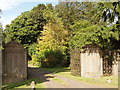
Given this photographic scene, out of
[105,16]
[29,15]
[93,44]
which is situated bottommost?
[93,44]

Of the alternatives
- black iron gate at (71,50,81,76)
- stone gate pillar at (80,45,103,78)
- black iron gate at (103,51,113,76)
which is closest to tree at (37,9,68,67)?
black iron gate at (71,50,81,76)

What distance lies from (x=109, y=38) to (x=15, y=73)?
7.02m

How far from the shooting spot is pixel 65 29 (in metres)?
26.1

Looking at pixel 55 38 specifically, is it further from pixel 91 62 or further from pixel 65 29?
pixel 91 62

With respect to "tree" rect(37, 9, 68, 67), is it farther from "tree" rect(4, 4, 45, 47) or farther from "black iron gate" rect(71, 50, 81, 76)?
"black iron gate" rect(71, 50, 81, 76)

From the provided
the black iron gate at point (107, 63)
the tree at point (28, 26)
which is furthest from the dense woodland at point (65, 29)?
the black iron gate at point (107, 63)

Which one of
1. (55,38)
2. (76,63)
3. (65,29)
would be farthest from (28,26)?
(76,63)

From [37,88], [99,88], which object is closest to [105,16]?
[99,88]

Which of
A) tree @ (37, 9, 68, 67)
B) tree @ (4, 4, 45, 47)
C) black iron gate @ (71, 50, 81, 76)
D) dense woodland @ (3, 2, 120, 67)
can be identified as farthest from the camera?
tree @ (4, 4, 45, 47)

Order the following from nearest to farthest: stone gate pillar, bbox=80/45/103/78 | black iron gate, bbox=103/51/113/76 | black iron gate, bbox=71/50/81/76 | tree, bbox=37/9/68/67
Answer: stone gate pillar, bbox=80/45/103/78 < black iron gate, bbox=103/51/113/76 < black iron gate, bbox=71/50/81/76 < tree, bbox=37/9/68/67

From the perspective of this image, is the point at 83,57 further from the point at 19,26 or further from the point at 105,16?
the point at 19,26

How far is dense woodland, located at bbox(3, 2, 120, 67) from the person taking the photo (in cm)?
1095

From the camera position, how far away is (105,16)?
11.3 meters

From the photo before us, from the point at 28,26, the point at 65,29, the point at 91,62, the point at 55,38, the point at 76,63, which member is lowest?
the point at 76,63
